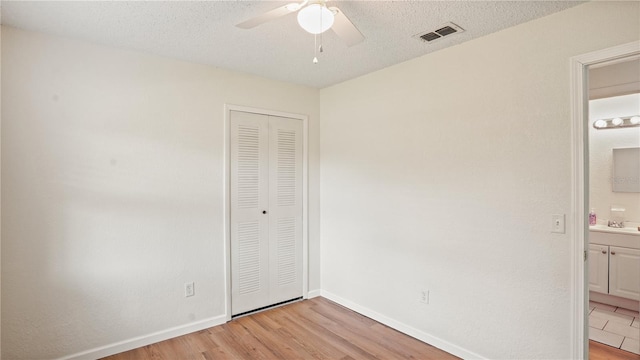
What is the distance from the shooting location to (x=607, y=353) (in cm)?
255

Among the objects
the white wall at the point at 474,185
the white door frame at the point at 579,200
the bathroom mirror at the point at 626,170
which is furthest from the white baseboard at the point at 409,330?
the bathroom mirror at the point at 626,170

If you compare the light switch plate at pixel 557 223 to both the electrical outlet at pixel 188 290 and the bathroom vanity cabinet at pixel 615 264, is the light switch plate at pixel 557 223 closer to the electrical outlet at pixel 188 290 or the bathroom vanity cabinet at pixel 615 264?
the bathroom vanity cabinet at pixel 615 264

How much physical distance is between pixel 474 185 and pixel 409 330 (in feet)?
4.72

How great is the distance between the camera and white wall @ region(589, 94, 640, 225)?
360cm

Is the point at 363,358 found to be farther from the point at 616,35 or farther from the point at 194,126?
the point at 616,35

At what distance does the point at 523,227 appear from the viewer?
2.20 m

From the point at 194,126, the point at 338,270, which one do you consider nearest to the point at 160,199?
the point at 194,126

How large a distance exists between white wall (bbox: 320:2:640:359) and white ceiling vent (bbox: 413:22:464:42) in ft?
0.89

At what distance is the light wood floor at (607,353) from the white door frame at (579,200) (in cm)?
85

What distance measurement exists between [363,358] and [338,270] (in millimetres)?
1201

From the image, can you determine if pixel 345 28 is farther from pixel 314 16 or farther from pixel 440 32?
pixel 440 32

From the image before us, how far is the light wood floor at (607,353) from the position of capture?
98.0 inches

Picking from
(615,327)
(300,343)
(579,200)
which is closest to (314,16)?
(579,200)

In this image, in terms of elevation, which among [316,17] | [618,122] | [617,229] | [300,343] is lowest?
[300,343]
